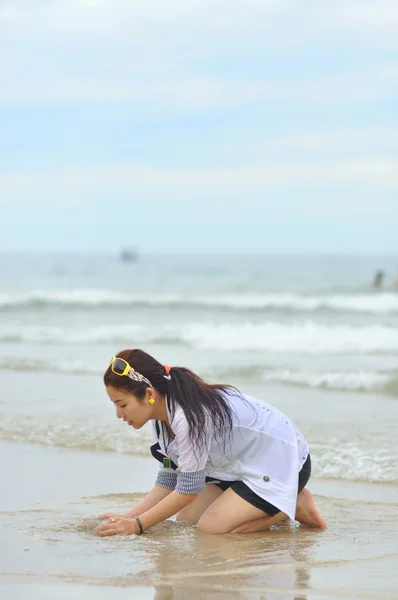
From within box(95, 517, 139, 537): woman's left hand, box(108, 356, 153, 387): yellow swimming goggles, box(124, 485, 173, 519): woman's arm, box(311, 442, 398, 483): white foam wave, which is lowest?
box(311, 442, 398, 483): white foam wave

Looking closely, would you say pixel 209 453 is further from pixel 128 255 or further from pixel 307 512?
pixel 128 255

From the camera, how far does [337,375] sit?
11.5 meters

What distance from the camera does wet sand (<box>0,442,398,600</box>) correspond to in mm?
3805

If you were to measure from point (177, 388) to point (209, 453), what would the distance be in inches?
17.1

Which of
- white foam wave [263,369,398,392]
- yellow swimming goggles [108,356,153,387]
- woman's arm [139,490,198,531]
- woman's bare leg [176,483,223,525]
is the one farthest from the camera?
white foam wave [263,369,398,392]

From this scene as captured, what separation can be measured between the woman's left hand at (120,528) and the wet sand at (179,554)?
5 centimetres

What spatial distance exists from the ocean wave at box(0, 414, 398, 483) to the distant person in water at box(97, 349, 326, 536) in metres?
1.83

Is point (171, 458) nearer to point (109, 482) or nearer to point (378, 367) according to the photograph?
point (109, 482)

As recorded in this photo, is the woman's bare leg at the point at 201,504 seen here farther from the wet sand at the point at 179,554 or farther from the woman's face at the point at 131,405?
the woman's face at the point at 131,405

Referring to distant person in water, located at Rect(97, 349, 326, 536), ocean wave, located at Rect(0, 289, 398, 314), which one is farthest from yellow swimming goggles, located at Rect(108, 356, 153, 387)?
ocean wave, located at Rect(0, 289, 398, 314)

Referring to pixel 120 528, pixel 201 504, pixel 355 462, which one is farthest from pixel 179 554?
pixel 355 462

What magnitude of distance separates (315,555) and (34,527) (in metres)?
1.52

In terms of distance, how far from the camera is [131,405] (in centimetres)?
437

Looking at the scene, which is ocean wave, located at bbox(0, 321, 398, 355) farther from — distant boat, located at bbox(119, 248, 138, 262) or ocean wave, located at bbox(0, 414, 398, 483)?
distant boat, located at bbox(119, 248, 138, 262)
